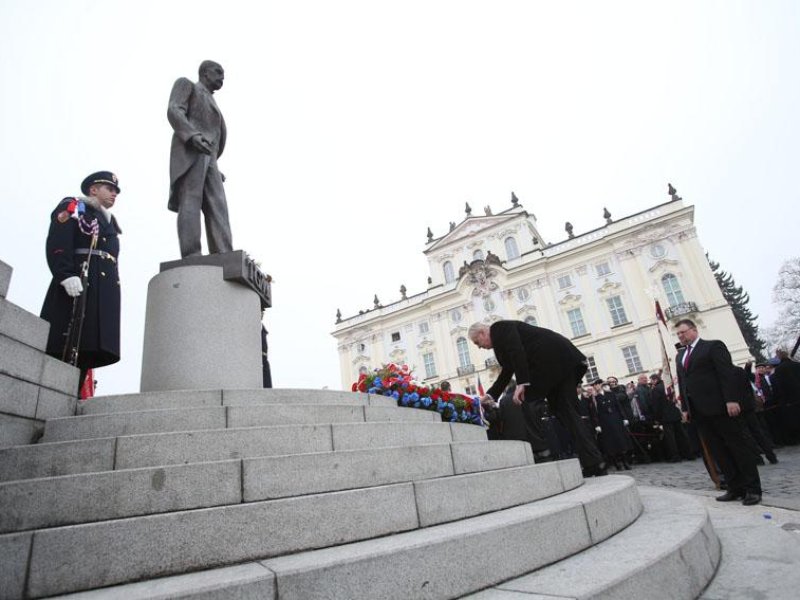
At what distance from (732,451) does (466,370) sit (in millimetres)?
33450

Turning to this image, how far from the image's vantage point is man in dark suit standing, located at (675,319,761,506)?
14.0 ft

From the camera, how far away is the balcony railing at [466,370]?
3725 cm

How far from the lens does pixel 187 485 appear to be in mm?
2295

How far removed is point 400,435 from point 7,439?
2.64 meters

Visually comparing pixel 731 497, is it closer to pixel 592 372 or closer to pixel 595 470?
pixel 595 470

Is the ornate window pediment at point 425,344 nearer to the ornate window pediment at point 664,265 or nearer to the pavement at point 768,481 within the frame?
the ornate window pediment at point 664,265

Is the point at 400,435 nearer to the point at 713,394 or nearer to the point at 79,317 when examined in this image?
the point at 79,317

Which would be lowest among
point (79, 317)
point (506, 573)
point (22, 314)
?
point (506, 573)

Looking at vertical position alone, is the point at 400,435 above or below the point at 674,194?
below

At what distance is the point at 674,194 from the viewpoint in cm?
3356

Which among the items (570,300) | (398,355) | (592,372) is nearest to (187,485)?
(592,372)

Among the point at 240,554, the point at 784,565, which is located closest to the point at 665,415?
the point at 784,565

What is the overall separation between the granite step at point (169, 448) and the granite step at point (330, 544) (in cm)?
75

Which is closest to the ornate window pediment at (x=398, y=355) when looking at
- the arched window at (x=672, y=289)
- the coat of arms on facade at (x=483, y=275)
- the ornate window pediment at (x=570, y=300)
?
the coat of arms on facade at (x=483, y=275)
